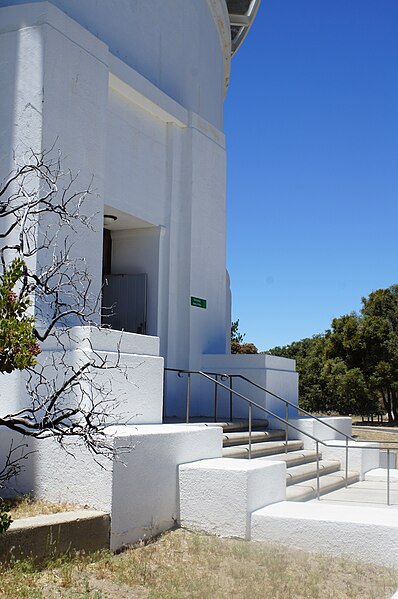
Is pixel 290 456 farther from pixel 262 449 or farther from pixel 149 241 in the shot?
pixel 149 241

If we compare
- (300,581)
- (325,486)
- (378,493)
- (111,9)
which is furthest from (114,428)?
(111,9)

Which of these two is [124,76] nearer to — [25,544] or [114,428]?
[114,428]

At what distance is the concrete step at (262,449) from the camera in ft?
33.7

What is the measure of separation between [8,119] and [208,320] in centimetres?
602

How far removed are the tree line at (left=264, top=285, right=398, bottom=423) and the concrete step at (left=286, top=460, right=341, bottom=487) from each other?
81.2ft

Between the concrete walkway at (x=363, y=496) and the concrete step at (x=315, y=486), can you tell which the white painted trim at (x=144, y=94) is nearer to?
the concrete step at (x=315, y=486)

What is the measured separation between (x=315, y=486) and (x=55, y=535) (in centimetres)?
462

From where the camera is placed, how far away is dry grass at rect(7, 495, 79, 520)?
729 cm

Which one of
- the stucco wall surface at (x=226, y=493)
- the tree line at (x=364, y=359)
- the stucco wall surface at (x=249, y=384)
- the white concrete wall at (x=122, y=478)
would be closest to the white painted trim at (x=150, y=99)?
the stucco wall surface at (x=249, y=384)

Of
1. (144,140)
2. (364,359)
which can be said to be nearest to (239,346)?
(364,359)

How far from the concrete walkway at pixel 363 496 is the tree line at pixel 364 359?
82.5ft

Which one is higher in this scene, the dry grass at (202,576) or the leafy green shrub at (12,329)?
the leafy green shrub at (12,329)

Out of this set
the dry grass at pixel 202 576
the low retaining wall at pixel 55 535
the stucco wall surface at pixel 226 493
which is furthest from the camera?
the stucco wall surface at pixel 226 493

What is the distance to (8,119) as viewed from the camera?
10.1 metres
